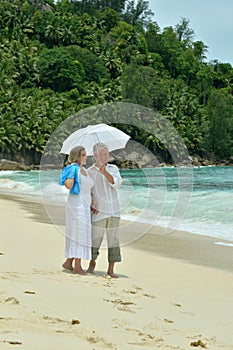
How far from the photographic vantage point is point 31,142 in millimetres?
63781

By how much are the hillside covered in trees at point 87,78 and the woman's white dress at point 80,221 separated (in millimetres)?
55873

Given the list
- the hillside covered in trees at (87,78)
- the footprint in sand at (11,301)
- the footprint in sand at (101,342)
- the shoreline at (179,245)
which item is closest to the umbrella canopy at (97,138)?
the shoreline at (179,245)

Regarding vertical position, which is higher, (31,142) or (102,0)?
(102,0)

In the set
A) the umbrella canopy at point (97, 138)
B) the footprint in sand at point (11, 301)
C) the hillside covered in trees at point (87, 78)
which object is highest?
the hillside covered in trees at point (87, 78)

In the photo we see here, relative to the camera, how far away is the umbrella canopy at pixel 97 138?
6.51 meters

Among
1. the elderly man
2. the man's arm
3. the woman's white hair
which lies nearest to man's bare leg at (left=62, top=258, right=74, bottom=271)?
the elderly man

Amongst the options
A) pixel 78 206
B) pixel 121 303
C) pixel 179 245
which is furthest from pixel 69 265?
pixel 179 245

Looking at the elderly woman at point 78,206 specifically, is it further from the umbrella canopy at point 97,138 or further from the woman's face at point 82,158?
the umbrella canopy at point 97,138

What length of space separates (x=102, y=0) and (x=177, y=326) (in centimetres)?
12391

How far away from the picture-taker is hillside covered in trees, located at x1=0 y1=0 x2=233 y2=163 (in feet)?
214

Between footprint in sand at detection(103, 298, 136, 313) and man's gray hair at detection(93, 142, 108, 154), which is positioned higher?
man's gray hair at detection(93, 142, 108, 154)

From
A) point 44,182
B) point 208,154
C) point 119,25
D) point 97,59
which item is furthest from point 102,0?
point 44,182

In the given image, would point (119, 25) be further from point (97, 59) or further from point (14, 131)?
point (14, 131)

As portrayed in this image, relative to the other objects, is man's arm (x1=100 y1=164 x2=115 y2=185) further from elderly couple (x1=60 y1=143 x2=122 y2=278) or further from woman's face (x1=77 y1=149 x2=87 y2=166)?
woman's face (x1=77 y1=149 x2=87 y2=166)
